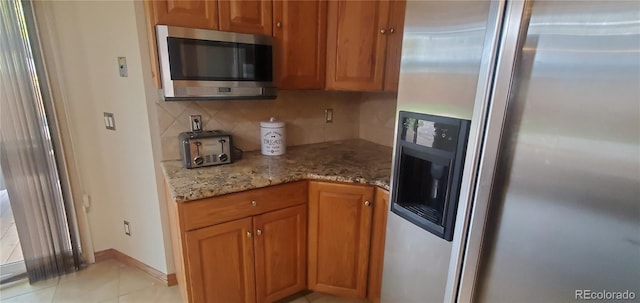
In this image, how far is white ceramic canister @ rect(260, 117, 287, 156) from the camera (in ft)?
6.37

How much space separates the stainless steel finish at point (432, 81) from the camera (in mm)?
896

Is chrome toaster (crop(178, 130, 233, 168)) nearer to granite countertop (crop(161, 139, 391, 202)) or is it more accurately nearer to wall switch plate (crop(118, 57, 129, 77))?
granite countertop (crop(161, 139, 391, 202))

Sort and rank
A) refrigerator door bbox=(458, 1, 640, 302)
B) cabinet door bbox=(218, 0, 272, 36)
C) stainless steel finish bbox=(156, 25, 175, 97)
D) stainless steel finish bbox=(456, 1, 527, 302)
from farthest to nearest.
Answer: cabinet door bbox=(218, 0, 272, 36), stainless steel finish bbox=(156, 25, 175, 97), stainless steel finish bbox=(456, 1, 527, 302), refrigerator door bbox=(458, 1, 640, 302)

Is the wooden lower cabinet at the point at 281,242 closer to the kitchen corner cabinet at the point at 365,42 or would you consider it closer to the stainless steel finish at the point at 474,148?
the stainless steel finish at the point at 474,148

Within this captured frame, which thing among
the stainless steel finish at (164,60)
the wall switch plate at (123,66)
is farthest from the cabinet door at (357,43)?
the wall switch plate at (123,66)

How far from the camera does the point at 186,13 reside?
144cm

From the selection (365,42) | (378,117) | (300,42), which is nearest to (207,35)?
(300,42)

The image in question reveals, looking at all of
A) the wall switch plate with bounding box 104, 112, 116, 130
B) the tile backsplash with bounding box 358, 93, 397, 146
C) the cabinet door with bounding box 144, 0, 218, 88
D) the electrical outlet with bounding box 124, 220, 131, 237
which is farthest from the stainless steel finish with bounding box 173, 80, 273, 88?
the electrical outlet with bounding box 124, 220, 131, 237

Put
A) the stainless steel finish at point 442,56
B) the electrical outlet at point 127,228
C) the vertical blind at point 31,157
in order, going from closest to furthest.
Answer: the stainless steel finish at point 442,56 < the vertical blind at point 31,157 < the electrical outlet at point 127,228

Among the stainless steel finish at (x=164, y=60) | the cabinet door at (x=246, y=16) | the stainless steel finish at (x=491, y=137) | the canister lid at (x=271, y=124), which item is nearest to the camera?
the stainless steel finish at (x=491, y=137)

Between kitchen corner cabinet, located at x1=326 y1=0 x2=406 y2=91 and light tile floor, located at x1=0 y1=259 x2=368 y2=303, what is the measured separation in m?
1.41

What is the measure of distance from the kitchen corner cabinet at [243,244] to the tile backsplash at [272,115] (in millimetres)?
542

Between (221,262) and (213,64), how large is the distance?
0.99m

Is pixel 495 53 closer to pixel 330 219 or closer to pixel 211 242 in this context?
pixel 330 219
